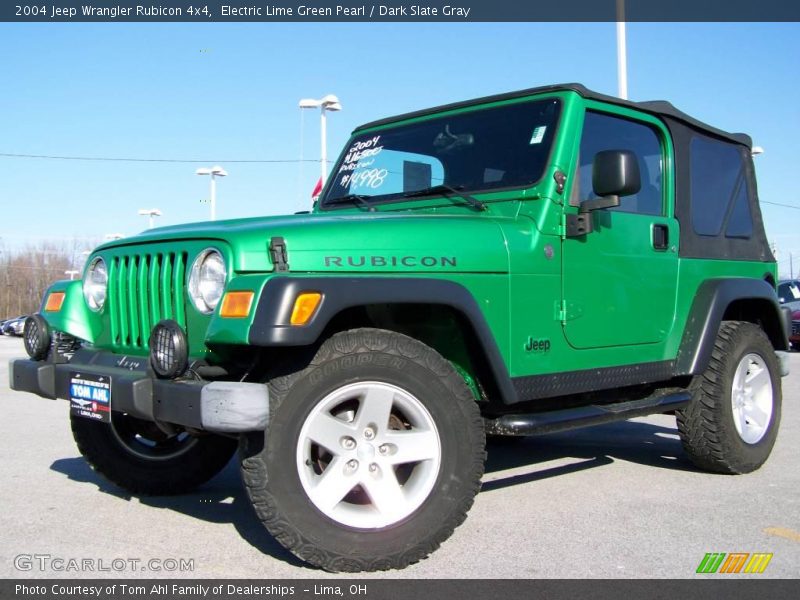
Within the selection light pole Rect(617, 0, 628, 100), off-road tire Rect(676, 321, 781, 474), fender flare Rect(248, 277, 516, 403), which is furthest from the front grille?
light pole Rect(617, 0, 628, 100)

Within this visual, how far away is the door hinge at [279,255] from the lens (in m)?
3.45

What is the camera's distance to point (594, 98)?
4.73 meters

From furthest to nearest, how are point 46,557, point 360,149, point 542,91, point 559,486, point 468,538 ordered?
point 360,149 < point 559,486 < point 542,91 < point 468,538 < point 46,557

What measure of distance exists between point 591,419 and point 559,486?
92cm

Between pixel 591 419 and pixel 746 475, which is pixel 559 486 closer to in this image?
pixel 591 419

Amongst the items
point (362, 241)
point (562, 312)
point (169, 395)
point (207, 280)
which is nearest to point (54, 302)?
point (207, 280)

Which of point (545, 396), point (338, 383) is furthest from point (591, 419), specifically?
point (338, 383)

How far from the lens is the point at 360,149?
5.49m

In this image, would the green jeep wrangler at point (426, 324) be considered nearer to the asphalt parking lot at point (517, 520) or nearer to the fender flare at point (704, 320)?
the fender flare at point (704, 320)

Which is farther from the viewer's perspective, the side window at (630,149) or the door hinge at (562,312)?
the side window at (630,149)

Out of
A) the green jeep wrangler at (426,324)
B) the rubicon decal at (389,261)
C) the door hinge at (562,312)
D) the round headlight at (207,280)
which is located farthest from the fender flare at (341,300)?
the door hinge at (562,312)

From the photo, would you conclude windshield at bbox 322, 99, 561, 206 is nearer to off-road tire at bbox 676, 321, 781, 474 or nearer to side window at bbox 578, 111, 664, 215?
side window at bbox 578, 111, 664, 215

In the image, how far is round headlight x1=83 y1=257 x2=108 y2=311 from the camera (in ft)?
14.2

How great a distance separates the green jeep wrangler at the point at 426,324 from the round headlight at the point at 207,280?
0.03 feet
